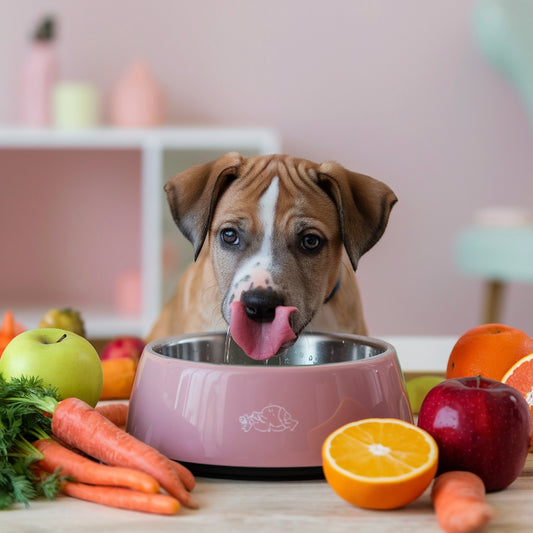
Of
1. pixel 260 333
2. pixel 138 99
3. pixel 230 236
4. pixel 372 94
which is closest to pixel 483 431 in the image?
pixel 260 333

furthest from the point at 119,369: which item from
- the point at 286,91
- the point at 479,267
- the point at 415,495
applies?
the point at 286,91

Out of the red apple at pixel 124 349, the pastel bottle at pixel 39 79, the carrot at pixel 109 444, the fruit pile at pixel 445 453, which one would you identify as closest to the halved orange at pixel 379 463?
the fruit pile at pixel 445 453

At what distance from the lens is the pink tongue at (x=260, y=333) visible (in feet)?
3.42

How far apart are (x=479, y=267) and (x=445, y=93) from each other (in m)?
0.97

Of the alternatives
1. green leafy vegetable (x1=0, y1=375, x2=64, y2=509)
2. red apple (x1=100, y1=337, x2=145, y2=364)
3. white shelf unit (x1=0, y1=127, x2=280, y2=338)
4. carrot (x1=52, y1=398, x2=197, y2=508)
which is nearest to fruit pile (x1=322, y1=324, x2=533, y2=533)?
carrot (x1=52, y1=398, x2=197, y2=508)

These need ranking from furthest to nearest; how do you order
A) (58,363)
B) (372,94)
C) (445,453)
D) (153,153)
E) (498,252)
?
1. (372,94)
2. (498,252)
3. (153,153)
4. (58,363)
5. (445,453)

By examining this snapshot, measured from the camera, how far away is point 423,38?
13.3 ft

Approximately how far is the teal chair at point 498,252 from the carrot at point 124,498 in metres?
2.83

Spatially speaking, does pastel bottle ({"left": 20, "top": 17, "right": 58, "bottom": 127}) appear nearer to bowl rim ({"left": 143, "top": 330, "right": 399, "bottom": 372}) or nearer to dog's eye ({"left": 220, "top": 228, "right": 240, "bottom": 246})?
dog's eye ({"left": 220, "top": 228, "right": 240, "bottom": 246})

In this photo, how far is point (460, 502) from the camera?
0.74 meters

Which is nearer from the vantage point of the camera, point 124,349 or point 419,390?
point 419,390

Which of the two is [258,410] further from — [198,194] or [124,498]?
[198,194]

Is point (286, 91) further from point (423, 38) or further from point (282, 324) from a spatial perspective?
point (282, 324)

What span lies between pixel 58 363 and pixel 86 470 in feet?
0.62
